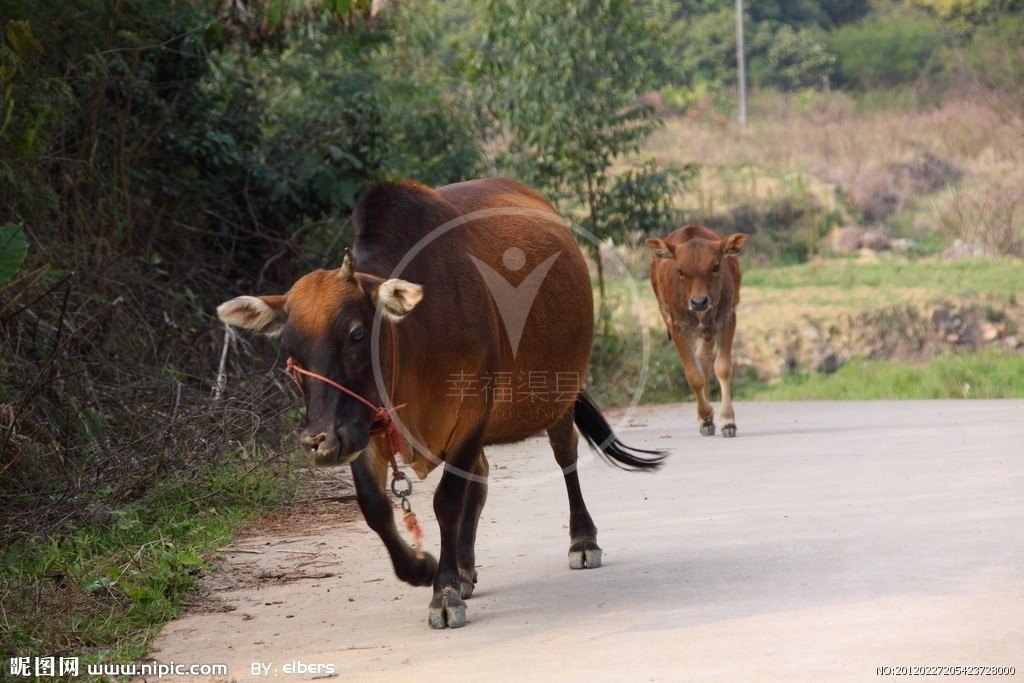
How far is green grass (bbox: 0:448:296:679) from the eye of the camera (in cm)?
579

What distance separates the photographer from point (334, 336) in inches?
217

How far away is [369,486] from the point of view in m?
5.86

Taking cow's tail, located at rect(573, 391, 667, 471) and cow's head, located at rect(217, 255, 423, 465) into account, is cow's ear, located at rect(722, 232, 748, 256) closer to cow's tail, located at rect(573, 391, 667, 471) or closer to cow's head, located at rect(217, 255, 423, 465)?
cow's tail, located at rect(573, 391, 667, 471)

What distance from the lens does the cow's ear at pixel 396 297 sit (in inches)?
217

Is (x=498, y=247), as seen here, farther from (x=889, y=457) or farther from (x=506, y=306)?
(x=889, y=457)

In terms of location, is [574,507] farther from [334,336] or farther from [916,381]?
[916,381]

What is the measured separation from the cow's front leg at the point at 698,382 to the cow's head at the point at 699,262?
373 millimetres

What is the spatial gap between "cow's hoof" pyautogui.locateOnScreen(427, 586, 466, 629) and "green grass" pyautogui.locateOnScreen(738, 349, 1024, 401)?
9742mm

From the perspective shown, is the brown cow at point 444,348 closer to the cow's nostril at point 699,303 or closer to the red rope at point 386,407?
the red rope at point 386,407

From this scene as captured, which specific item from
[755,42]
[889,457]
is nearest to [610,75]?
[889,457]

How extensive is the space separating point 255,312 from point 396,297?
594 millimetres
